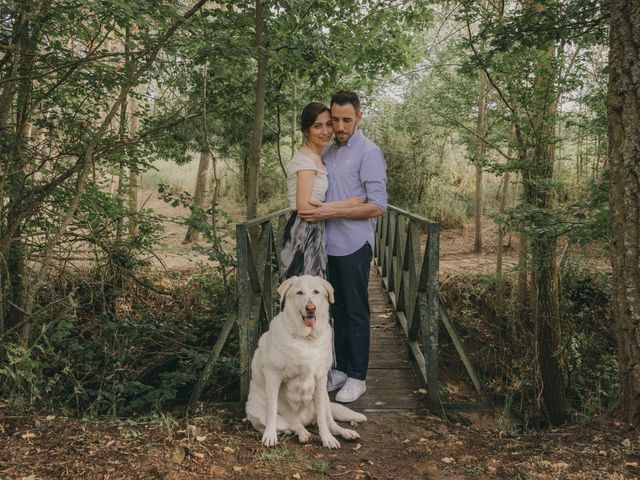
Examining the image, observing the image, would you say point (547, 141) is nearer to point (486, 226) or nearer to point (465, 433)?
point (465, 433)

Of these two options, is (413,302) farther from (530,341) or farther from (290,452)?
(530,341)

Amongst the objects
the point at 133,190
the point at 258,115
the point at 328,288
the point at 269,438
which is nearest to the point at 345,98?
the point at 328,288

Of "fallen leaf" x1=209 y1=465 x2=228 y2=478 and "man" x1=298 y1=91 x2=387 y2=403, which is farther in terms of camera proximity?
"man" x1=298 y1=91 x2=387 y2=403

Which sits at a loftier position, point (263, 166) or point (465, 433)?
point (263, 166)

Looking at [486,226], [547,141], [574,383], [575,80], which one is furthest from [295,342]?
[486,226]

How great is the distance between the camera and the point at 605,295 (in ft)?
23.6

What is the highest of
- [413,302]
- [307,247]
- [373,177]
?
[373,177]

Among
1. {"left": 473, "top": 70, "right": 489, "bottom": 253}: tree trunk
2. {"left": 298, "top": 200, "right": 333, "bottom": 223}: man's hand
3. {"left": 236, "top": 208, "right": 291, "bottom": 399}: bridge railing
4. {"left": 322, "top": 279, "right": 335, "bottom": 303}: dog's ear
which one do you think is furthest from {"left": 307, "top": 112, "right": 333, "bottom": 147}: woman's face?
{"left": 473, "top": 70, "right": 489, "bottom": 253}: tree trunk

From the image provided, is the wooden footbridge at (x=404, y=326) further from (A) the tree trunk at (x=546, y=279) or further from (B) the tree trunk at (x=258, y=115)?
(A) the tree trunk at (x=546, y=279)

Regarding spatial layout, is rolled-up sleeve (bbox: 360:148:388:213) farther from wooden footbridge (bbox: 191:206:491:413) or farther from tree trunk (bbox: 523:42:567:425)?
tree trunk (bbox: 523:42:567:425)

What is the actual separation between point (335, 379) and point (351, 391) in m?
0.17

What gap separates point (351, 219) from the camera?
3.18m

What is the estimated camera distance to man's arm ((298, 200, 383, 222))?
9.99 ft

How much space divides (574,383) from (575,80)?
376cm
